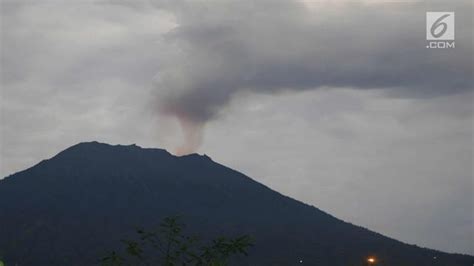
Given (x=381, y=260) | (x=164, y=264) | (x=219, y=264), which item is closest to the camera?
(x=219, y=264)

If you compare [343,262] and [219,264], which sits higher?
[343,262]

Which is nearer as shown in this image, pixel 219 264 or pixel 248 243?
pixel 219 264

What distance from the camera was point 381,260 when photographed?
646 feet

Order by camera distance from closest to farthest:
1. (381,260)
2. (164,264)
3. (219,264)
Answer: (219,264) < (164,264) < (381,260)

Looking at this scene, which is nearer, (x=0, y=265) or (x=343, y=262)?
(x=0, y=265)

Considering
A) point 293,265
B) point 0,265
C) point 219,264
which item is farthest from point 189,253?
point 293,265

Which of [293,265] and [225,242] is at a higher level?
[293,265]

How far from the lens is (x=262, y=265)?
655ft

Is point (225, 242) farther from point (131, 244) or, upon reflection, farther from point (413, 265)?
point (413, 265)

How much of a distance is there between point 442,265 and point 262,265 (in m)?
42.0

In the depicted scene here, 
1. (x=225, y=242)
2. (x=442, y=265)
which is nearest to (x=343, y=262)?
(x=442, y=265)

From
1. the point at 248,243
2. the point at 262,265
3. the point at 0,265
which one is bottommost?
the point at 0,265

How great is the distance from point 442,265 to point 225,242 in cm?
19131

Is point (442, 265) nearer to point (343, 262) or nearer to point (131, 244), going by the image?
point (343, 262)
